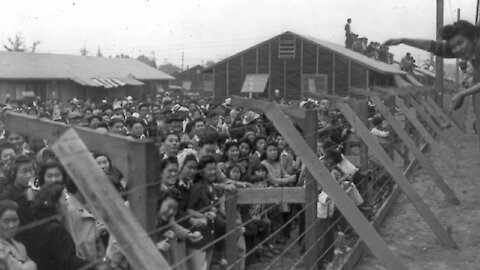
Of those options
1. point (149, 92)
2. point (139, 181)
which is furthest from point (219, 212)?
point (149, 92)

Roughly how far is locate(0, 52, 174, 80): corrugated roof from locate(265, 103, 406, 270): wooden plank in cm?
2738

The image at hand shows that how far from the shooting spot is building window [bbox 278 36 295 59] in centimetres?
3108

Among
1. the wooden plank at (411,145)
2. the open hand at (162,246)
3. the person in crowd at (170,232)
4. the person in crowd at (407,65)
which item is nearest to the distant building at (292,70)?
the person in crowd at (407,65)

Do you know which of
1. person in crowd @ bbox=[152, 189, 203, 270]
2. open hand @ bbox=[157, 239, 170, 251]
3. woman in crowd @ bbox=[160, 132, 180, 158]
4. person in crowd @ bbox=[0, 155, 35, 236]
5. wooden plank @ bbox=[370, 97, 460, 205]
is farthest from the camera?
wooden plank @ bbox=[370, 97, 460, 205]

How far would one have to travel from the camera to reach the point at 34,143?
7.29m

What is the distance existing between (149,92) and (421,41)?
123ft

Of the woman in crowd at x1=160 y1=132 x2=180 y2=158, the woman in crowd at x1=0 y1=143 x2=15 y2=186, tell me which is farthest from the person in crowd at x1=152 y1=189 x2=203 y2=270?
the woman in crowd at x1=0 y1=143 x2=15 y2=186

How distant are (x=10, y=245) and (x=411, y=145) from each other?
5704mm

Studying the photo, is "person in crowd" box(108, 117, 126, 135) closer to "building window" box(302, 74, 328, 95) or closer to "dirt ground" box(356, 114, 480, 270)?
"dirt ground" box(356, 114, 480, 270)

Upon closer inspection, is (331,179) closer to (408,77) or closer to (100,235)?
(100,235)

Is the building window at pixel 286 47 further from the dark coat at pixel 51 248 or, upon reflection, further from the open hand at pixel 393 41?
the dark coat at pixel 51 248

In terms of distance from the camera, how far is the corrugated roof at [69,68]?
31031mm

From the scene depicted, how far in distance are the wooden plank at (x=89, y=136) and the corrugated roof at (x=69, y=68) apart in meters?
28.6

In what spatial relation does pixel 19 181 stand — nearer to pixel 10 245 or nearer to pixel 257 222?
pixel 10 245
